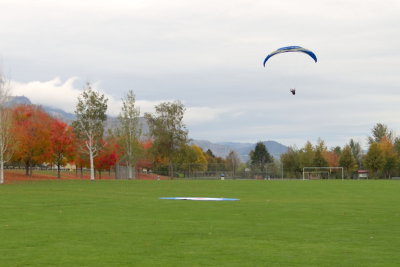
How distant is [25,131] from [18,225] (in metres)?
57.8

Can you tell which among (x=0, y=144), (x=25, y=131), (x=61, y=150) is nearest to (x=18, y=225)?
(x=0, y=144)

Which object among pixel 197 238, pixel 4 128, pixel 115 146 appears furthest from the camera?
pixel 115 146

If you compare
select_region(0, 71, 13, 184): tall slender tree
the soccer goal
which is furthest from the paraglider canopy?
the soccer goal

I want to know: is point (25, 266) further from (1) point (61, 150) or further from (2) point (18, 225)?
(1) point (61, 150)

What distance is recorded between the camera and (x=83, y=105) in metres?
85.1

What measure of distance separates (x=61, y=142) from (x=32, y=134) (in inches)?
263

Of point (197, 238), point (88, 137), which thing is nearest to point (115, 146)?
point (88, 137)

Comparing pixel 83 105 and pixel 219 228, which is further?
pixel 83 105

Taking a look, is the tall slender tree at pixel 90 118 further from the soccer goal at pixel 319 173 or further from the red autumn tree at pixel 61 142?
the soccer goal at pixel 319 173

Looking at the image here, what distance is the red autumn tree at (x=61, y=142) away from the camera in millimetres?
79875

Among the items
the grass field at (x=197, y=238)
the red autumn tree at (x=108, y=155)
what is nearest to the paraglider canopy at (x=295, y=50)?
the grass field at (x=197, y=238)

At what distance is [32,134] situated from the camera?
74.1 meters

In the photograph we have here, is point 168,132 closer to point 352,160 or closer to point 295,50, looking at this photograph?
point 352,160

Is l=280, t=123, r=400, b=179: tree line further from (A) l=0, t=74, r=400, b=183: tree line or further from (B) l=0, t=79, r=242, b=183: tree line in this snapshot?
(B) l=0, t=79, r=242, b=183: tree line
